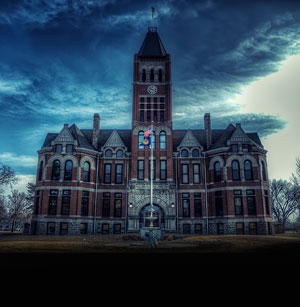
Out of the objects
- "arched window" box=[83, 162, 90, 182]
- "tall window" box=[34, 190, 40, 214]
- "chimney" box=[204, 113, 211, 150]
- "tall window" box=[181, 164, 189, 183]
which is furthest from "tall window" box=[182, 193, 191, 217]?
"tall window" box=[34, 190, 40, 214]

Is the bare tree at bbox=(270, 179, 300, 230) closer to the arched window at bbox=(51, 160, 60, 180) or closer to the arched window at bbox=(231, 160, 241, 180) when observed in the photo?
the arched window at bbox=(231, 160, 241, 180)

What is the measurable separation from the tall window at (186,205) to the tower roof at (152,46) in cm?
2279

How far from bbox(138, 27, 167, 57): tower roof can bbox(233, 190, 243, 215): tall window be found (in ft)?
80.4

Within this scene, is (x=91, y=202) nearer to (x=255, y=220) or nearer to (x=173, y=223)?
Answer: (x=173, y=223)

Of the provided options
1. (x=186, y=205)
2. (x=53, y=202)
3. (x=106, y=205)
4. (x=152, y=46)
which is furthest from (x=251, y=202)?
(x=152, y=46)

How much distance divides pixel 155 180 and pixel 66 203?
41.1 feet

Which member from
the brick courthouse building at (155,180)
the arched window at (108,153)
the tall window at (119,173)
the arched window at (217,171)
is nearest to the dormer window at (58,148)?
the brick courthouse building at (155,180)

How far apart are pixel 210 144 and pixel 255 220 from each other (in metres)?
12.6

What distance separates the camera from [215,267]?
9.73 metres

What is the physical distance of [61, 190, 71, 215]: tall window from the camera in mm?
35500

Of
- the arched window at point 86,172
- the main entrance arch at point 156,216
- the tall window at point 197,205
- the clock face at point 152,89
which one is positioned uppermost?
the clock face at point 152,89

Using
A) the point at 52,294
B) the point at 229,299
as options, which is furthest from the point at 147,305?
the point at 52,294

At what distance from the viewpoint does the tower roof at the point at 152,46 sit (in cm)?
4312

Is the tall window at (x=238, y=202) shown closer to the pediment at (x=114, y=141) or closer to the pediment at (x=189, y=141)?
the pediment at (x=189, y=141)
